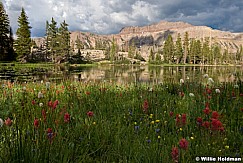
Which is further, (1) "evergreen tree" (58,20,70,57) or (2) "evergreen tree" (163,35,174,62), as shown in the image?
(2) "evergreen tree" (163,35,174,62)

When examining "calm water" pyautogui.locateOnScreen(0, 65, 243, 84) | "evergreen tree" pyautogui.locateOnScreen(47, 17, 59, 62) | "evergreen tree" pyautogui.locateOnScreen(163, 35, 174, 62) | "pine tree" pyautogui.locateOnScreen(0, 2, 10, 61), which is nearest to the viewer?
"calm water" pyautogui.locateOnScreen(0, 65, 243, 84)

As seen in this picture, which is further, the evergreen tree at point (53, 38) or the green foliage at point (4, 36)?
the evergreen tree at point (53, 38)

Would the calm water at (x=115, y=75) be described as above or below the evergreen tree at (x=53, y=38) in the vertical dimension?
below

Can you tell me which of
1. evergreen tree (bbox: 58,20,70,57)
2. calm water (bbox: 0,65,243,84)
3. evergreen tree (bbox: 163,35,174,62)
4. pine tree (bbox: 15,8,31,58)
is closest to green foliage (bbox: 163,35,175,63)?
evergreen tree (bbox: 163,35,174,62)

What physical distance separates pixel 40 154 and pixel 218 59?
11981cm

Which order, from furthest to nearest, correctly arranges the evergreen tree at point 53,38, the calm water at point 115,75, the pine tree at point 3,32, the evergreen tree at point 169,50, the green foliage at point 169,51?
the green foliage at point 169,51, the evergreen tree at point 169,50, the evergreen tree at point 53,38, the pine tree at point 3,32, the calm water at point 115,75

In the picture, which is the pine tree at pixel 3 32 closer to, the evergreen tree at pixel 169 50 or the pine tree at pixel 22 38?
the pine tree at pixel 22 38

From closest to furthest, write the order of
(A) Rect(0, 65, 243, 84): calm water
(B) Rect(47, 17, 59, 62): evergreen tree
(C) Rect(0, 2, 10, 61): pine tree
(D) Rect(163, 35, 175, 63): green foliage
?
(A) Rect(0, 65, 243, 84): calm water, (C) Rect(0, 2, 10, 61): pine tree, (B) Rect(47, 17, 59, 62): evergreen tree, (D) Rect(163, 35, 175, 63): green foliage

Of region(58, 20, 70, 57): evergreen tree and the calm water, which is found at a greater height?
region(58, 20, 70, 57): evergreen tree

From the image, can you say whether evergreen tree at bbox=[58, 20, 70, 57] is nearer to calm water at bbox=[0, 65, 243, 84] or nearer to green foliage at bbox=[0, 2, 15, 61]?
green foliage at bbox=[0, 2, 15, 61]

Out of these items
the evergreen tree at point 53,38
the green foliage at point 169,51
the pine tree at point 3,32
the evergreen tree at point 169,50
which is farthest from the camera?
the green foliage at point 169,51

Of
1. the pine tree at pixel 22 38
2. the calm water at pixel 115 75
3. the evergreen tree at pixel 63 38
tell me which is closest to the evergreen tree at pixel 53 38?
the evergreen tree at pixel 63 38

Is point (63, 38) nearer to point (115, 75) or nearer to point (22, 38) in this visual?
point (22, 38)

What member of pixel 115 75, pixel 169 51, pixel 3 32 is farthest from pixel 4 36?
pixel 169 51
